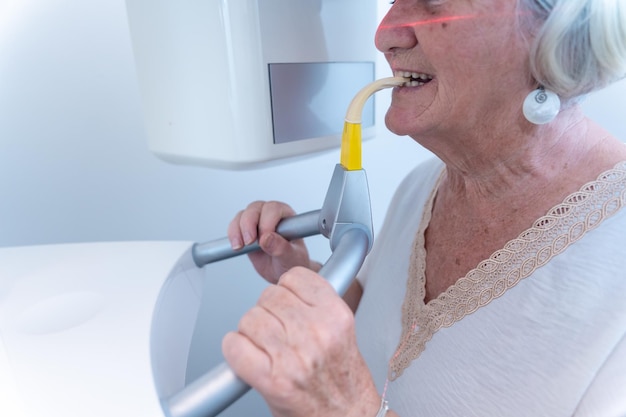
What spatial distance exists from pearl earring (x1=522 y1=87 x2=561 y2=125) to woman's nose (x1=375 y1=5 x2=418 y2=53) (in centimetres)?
15

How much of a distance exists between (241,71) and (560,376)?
0.46 m

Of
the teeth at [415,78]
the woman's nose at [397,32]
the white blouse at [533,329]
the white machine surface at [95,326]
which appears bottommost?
the white blouse at [533,329]

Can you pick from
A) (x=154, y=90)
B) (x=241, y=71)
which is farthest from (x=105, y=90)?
(x=241, y=71)

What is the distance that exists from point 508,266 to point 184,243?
39 cm

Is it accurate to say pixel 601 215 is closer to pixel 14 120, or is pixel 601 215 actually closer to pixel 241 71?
pixel 241 71

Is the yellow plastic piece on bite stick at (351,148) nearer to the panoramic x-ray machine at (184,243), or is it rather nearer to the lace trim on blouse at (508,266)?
the panoramic x-ray machine at (184,243)

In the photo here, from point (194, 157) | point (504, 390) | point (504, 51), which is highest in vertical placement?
point (504, 51)

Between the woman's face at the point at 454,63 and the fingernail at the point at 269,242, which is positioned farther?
the fingernail at the point at 269,242

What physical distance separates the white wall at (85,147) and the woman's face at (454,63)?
46 cm

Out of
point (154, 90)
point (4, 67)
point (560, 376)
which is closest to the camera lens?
point (560, 376)

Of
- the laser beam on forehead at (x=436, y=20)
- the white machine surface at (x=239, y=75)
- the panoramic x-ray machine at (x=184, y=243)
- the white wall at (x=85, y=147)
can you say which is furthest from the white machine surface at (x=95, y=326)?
the laser beam on forehead at (x=436, y=20)

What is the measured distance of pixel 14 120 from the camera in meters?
0.71

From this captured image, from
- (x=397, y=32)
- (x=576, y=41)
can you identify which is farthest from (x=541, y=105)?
(x=397, y=32)

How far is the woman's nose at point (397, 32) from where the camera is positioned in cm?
51
